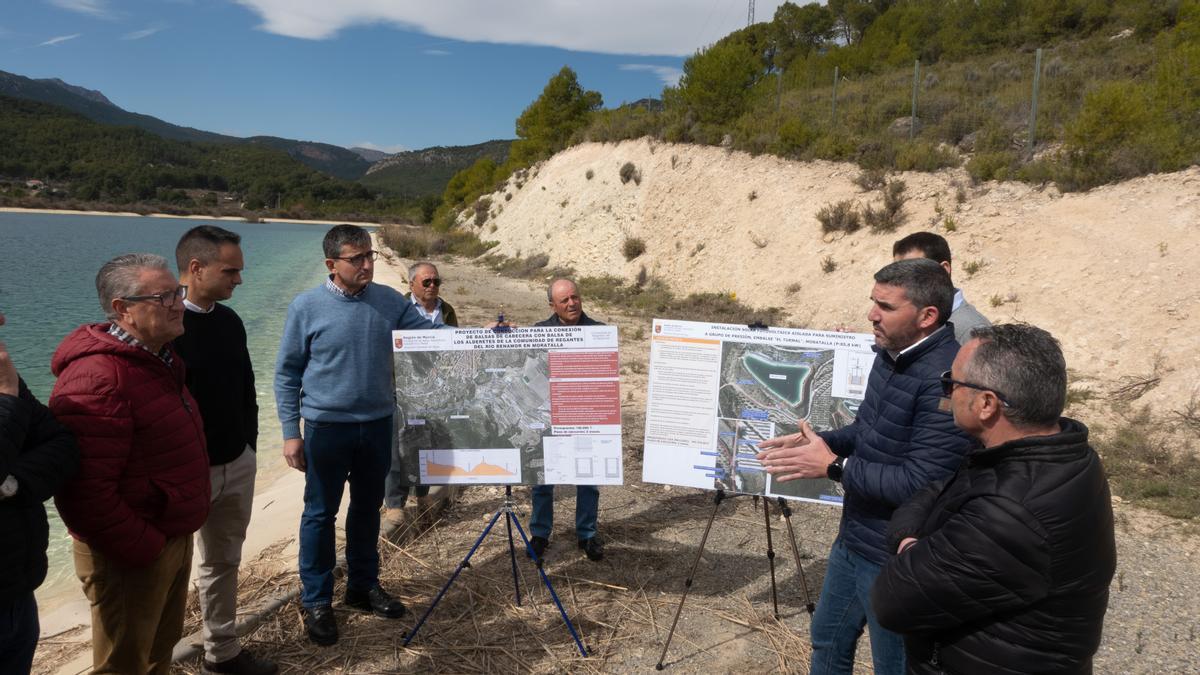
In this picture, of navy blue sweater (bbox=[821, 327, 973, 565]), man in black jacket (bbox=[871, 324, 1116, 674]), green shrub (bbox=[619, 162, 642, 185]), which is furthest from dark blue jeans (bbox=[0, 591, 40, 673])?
green shrub (bbox=[619, 162, 642, 185])

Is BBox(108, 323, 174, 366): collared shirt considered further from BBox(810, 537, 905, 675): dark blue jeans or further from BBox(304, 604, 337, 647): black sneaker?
BBox(810, 537, 905, 675): dark blue jeans

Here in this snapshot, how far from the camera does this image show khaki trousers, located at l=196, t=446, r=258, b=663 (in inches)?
136

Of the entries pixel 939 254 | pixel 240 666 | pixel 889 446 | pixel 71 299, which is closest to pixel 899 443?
pixel 889 446

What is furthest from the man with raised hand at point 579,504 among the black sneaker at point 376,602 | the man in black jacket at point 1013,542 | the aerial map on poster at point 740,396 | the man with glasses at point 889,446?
the man in black jacket at point 1013,542

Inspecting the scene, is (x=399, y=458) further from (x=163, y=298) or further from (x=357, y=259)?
(x=163, y=298)

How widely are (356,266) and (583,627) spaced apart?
8.61ft

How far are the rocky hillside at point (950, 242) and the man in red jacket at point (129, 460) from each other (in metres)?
8.97

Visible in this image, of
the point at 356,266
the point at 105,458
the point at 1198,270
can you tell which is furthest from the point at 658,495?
the point at 1198,270

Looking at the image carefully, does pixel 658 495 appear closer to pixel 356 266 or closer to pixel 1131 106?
pixel 356 266

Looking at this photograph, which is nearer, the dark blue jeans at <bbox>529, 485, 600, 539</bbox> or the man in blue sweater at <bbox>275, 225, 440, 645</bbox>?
the man in blue sweater at <bbox>275, 225, 440, 645</bbox>

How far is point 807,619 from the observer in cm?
435

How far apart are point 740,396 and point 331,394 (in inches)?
95.8

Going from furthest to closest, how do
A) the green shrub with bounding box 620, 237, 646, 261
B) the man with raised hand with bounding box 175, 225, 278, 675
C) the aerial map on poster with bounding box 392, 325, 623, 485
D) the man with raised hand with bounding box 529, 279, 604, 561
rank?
the green shrub with bounding box 620, 237, 646, 261 < the man with raised hand with bounding box 529, 279, 604, 561 < the aerial map on poster with bounding box 392, 325, 623, 485 < the man with raised hand with bounding box 175, 225, 278, 675

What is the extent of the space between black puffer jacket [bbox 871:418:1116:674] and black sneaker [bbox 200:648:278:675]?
3337 millimetres
